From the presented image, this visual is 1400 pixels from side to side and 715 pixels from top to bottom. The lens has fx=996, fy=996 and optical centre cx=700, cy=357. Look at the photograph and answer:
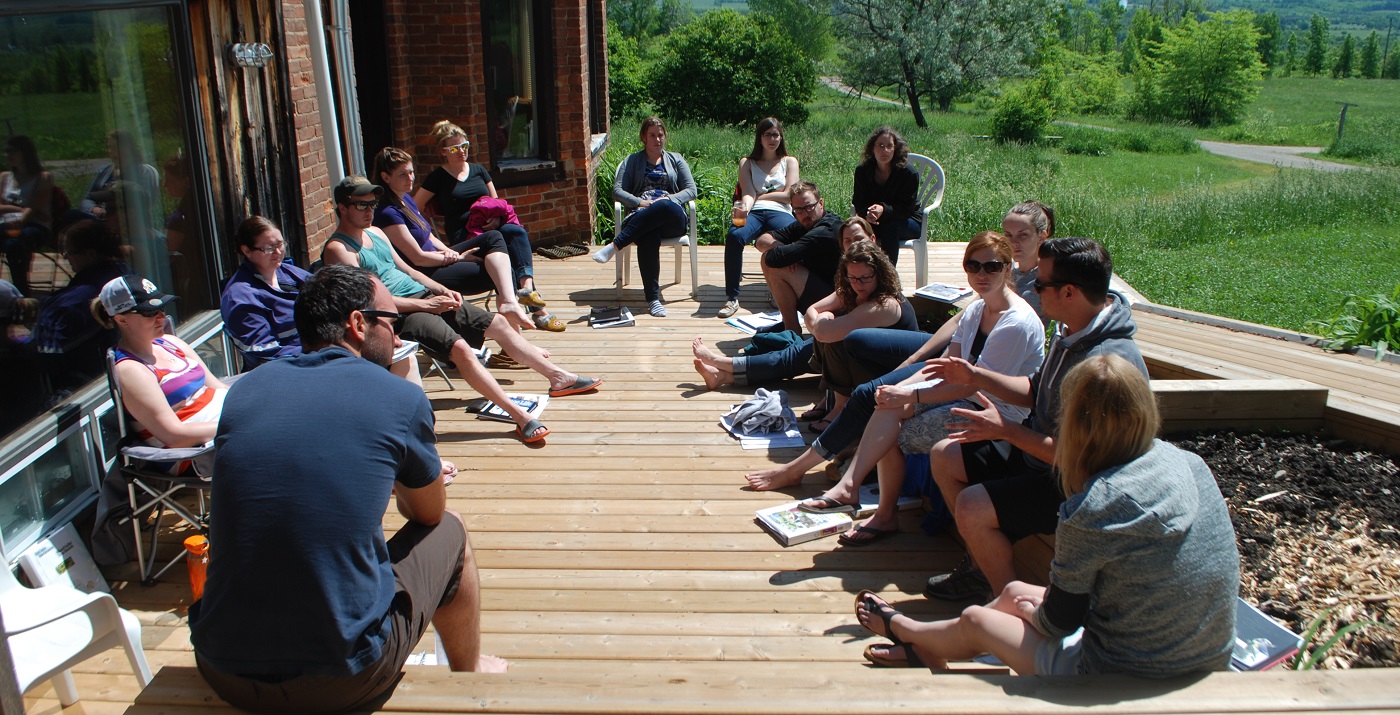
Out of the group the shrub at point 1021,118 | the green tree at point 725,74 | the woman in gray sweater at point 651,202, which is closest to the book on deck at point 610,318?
the woman in gray sweater at point 651,202

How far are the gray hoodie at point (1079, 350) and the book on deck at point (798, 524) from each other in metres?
0.78

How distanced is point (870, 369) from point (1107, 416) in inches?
81.2

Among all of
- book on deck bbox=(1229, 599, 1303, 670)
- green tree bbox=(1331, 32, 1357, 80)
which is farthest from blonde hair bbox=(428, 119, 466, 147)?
green tree bbox=(1331, 32, 1357, 80)

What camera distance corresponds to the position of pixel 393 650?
83.8 inches

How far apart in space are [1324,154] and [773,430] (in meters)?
27.3

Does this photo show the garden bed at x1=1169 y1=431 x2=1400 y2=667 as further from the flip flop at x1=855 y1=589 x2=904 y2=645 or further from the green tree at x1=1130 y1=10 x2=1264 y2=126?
the green tree at x1=1130 y1=10 x2=1264 y2=126

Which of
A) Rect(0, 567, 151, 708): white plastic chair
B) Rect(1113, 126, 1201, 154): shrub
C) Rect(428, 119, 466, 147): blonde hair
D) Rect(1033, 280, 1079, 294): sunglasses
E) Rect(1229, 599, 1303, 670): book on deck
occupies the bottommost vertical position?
Rect(1113, 126, 1201, 154): shrub

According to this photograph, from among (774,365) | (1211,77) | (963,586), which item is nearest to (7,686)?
(963,586)

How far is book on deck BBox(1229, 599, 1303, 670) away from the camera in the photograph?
96.7 inches

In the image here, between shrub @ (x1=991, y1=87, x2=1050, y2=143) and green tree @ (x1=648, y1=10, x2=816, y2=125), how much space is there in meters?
5.22

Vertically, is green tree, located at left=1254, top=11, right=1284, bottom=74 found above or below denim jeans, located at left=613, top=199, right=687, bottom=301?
above

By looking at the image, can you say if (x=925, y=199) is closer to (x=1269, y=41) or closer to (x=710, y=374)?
(x=710, y=374)

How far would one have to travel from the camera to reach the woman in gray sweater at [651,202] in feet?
21.6

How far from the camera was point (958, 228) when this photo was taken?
978 cm
